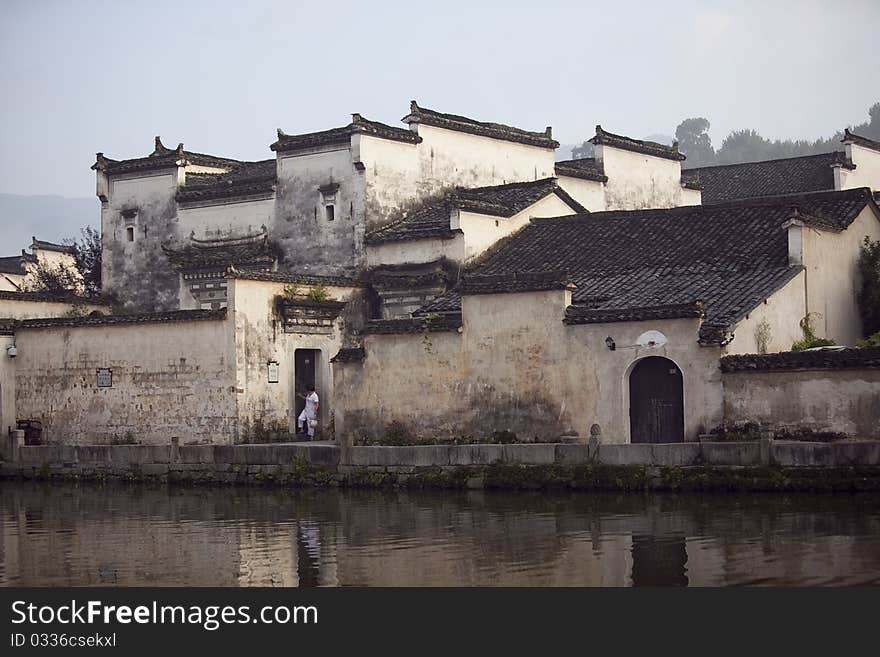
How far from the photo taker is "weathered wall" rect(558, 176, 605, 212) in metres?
40.4

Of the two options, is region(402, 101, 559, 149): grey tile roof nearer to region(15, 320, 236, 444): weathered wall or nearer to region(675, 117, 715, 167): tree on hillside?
region(15, 320, 236, 444): weathered wall

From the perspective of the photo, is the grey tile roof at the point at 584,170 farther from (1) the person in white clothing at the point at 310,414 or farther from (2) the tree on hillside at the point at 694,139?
(2) the tree on hillside at the point at 694,139

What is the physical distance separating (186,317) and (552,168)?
13.2m

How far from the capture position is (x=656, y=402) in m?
25.8

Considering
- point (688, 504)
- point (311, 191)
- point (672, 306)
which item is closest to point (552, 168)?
point (311, 191)

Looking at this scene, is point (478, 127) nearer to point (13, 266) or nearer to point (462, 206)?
point (462, 206)

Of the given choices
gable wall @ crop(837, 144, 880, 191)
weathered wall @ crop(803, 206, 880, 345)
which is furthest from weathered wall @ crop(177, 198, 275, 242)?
gable wall @ crop(837, 144, 880, 191)

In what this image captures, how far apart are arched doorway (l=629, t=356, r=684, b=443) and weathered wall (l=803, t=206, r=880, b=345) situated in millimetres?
4612

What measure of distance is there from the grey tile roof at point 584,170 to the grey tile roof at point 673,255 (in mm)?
5542

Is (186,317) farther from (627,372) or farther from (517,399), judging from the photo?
(627,372)

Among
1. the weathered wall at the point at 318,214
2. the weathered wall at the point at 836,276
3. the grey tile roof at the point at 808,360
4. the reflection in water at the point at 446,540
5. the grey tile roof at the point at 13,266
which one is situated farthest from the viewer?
the grey tile roof at the point at 13,266

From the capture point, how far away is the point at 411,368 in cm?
2798

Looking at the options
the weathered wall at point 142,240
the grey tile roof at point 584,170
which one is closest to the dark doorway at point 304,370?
the weathered wall at point 142,240

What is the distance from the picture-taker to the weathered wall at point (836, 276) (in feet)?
95.3
